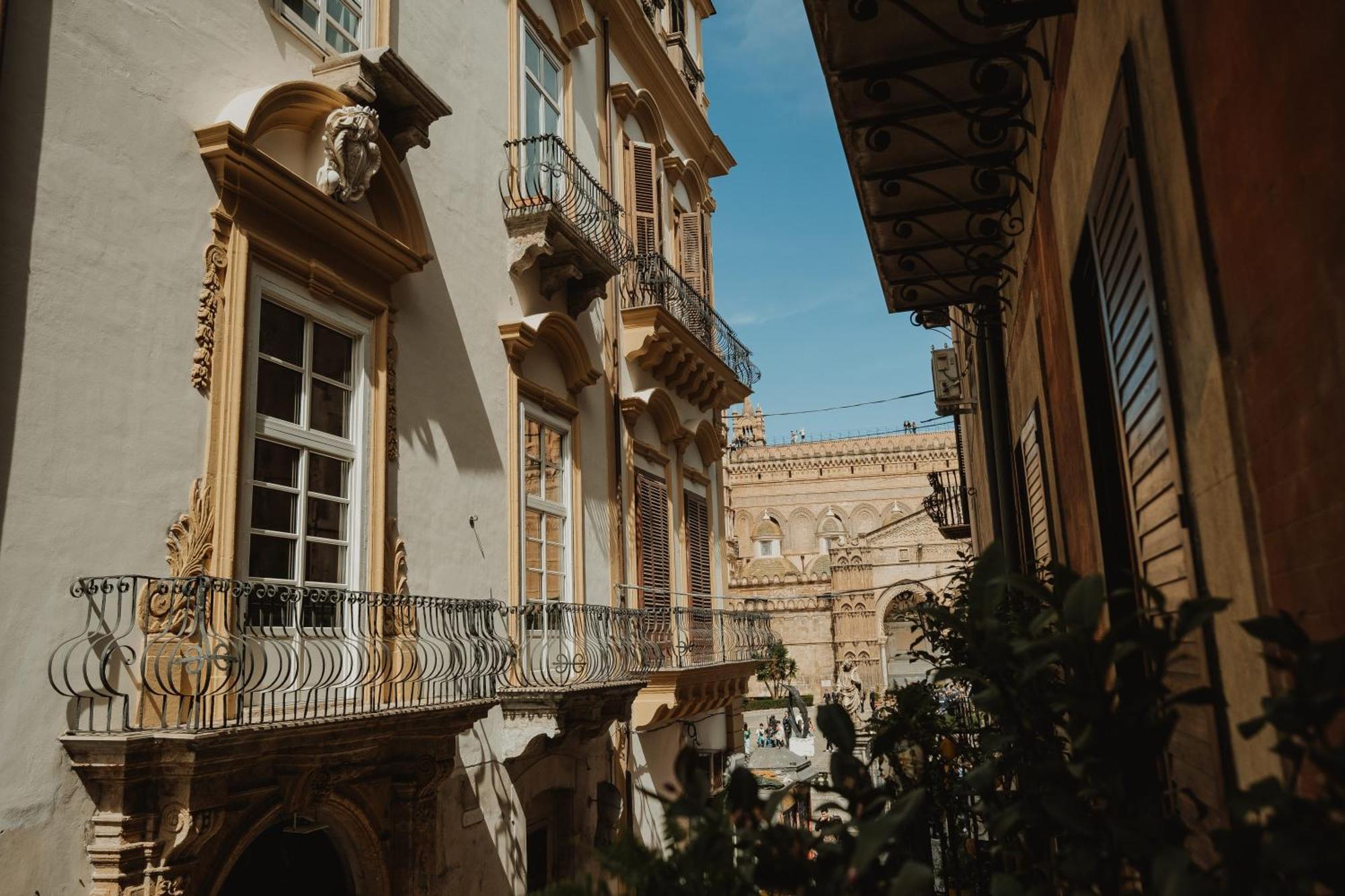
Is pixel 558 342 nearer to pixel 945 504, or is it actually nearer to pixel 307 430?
pixel 307 430

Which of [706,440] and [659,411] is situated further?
[706,440]

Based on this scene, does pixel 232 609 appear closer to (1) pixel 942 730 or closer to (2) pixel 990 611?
(1) pixel 942 730

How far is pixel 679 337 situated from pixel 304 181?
750 centimetres

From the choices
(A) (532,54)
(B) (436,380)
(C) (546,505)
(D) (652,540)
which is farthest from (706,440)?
(B) (436,380)

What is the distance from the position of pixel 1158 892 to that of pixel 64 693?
5.58 metres

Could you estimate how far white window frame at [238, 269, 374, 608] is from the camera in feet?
21.9

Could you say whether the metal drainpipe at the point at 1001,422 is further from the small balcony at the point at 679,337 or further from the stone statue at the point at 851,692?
the stone statue at the point at 851,692

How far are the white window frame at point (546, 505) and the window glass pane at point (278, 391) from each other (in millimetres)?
3300

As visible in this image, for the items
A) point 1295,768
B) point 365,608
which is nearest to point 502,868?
point 365,608

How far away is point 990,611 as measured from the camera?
193 centimetres

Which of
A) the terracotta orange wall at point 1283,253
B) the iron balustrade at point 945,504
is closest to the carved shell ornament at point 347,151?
the terracotta orange wall at point 1283,253

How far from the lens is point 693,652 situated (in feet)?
43.5

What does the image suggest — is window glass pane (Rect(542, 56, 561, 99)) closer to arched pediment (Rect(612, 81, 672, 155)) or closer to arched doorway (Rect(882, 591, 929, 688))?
arched pediment (Rect(612, 81, 672, 155))

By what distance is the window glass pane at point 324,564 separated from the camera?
23.9 ft
